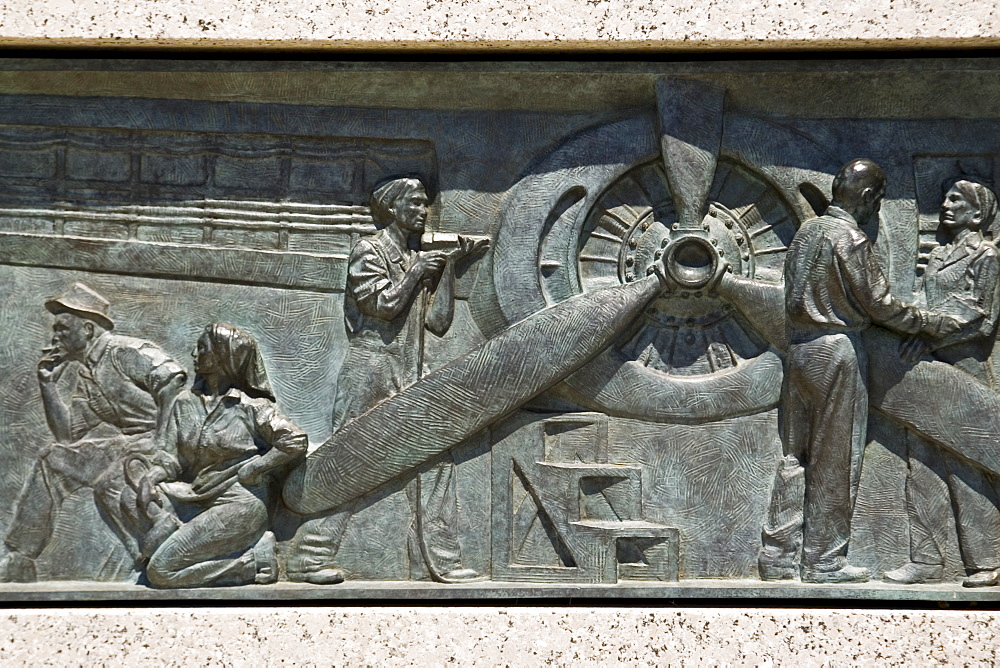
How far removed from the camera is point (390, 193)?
3.11 metres

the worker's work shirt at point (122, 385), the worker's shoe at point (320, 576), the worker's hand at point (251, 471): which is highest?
the worker's work shirt at point (122, 385)

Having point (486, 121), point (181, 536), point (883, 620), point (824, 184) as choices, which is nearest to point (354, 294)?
point (486, 121)

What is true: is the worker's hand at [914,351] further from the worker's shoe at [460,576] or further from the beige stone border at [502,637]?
the worker's shoe at [460,576]

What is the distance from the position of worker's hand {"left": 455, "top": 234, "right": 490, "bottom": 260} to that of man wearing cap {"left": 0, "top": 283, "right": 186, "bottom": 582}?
A: 0.84 metres

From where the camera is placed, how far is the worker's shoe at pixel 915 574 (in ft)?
10.1

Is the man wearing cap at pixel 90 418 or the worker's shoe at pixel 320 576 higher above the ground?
the man wearing cap at pixel 90 418

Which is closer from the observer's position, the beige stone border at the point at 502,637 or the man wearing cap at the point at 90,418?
the beige stone border at the point at 502,637

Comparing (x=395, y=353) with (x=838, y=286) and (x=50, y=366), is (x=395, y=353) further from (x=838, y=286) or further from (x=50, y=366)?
(x=838, y=286)

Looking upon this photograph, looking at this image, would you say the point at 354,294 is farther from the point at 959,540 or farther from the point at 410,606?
the point at 959,540

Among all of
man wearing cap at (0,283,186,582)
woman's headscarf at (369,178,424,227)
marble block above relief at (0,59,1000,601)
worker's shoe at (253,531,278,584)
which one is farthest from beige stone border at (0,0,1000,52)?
worker's shoe at (253,531,278,584)

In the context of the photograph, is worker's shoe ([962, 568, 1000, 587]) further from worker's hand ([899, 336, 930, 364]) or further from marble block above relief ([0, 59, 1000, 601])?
worker's hand ([899, 336, 930, 364])

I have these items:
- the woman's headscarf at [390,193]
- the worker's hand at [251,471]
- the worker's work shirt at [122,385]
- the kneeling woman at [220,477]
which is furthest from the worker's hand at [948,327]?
the worker's work shirt at [122,385]

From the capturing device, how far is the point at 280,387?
312 centimetres

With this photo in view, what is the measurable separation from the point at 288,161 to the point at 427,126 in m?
0.40
